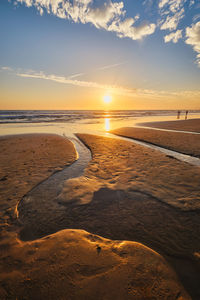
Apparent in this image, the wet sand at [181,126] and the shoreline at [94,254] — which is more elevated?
the wet sand at [181,126]

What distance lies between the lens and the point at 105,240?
9.29ft

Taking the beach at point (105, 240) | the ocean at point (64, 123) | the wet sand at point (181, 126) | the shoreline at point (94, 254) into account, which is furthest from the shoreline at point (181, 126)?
the shoreline at point (94, 254)

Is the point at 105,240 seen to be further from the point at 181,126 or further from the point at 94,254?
the point at 181,126

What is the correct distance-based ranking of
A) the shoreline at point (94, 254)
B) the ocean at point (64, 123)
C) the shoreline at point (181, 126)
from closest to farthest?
the shoreline at point (94, 254)
the shoreline at point (181, 126)
the ocean at point (64, 123)

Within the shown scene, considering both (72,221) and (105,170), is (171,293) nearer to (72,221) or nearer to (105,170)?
(72,221)

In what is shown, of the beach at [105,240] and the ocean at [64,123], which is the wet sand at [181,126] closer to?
the ocean at [64,123]

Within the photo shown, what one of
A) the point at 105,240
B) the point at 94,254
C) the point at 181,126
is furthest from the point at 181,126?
the point at 94,254

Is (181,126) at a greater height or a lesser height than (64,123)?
lesser

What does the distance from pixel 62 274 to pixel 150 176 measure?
4.76m

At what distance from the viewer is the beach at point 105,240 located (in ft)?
6.54

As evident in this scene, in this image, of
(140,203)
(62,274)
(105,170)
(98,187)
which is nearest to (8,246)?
(62,274)

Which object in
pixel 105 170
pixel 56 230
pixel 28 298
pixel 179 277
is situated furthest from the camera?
pixel 105 170

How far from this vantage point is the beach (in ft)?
6.54

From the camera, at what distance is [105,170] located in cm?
653
